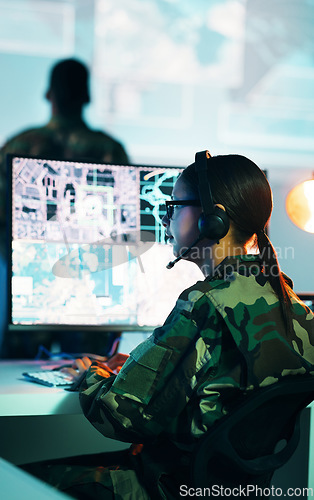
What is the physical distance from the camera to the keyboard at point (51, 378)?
125 centimetres

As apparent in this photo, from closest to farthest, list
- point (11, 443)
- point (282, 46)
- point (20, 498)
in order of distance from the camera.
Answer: point (20, 498)
point (11, 443)
point (282, 46)

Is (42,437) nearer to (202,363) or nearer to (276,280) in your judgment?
(202,363)

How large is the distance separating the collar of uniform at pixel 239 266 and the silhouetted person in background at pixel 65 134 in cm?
86

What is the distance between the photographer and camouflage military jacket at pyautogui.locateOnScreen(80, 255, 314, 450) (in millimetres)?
909

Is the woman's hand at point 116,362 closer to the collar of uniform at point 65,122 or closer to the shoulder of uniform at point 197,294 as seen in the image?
the shoulder of uniform at point 197,294

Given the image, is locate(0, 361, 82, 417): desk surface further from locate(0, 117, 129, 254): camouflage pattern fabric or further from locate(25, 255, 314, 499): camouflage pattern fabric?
locate(0, 117, 129, 254): camouflage pattern fabric

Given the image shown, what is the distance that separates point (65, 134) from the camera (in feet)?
5.81

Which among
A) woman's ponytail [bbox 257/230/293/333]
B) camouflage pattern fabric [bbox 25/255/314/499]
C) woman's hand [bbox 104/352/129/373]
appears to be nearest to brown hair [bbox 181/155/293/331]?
woman's ponytail [bbox 257/230/293/333]

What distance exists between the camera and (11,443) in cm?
173

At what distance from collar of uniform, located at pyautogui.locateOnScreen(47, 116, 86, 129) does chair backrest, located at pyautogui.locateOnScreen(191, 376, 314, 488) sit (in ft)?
4.03

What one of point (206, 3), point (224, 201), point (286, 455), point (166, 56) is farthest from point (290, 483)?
point (206, 3)

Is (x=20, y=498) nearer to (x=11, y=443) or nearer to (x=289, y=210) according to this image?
(x=11, y=443)

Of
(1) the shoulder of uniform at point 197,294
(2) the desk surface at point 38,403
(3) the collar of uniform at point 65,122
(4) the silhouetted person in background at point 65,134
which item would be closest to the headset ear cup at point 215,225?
(1) the shoulder of uniform at point 197,294

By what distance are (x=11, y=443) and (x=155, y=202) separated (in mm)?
993
